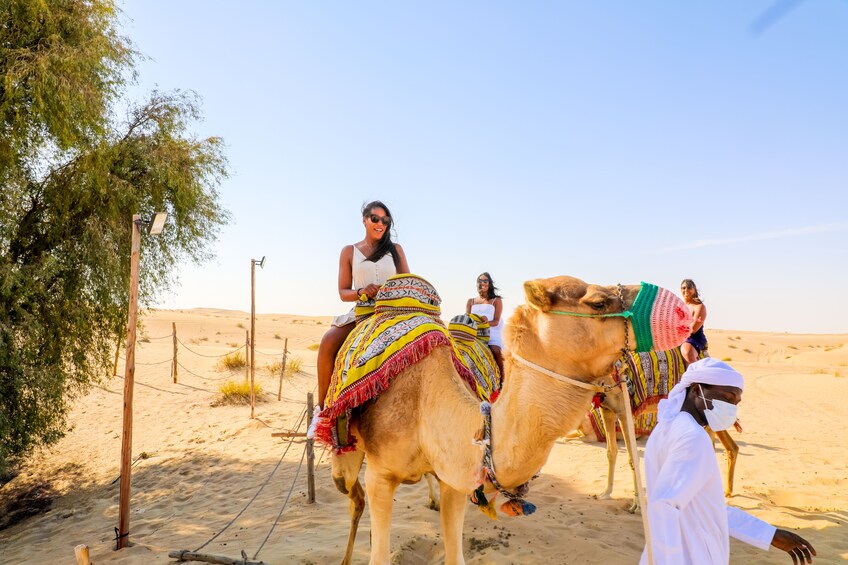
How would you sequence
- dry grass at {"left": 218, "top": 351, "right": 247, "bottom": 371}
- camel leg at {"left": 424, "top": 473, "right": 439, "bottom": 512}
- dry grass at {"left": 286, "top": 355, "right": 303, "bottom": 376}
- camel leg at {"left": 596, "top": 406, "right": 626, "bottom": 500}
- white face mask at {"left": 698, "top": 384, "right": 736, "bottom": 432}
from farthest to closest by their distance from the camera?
1. dry grass at {"left": 218, "top": 351, "right": 247, "bottom": 371}
2. dry grass at {"left": 286, "top": 355, "right": 303, "bottom": 376}
3. camel leg at {"left": 596, "top": 406, "right": 626, "bottom": 500}
4. camel leg at {"left": 424, "top": 473, "right": 439, "bottom": 512}
5. white face mask at {"left": 698, "top": 384, "right": 736, "bottom": 432}

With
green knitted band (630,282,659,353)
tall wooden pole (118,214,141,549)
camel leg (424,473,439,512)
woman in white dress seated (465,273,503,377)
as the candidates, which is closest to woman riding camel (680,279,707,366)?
woman in white dress seated (465,273,503,377)

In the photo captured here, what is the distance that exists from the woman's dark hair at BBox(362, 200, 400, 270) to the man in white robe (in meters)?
2.41

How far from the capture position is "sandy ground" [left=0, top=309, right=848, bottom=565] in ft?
17.8

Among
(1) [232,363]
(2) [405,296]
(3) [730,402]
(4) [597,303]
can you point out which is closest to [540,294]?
(4) [597,303]

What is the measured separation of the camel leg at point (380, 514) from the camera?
336cm

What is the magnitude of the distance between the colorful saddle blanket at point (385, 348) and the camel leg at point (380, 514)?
1.25 feet

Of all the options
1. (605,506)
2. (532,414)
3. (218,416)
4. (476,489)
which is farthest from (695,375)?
(218,416)

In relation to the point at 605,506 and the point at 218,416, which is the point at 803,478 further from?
the point at 218,416

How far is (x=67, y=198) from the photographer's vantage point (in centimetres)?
967

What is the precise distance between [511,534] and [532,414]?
3851mm

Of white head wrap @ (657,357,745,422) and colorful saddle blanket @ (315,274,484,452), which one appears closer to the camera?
white head wrap @ (657,357,745,422)

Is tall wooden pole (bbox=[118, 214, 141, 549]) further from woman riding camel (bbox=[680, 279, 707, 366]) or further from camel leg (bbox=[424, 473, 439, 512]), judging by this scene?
woman riding camel (bbox=[680, 279, 707, 366])

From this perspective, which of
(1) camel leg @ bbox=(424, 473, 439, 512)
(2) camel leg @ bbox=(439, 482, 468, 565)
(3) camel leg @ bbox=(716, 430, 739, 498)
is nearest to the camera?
(2) camel leg @ bbox=(439, 482, 468, 565)

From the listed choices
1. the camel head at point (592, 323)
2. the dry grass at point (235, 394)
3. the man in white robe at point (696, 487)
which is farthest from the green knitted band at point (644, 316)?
the dry grass at point (235, 394)
